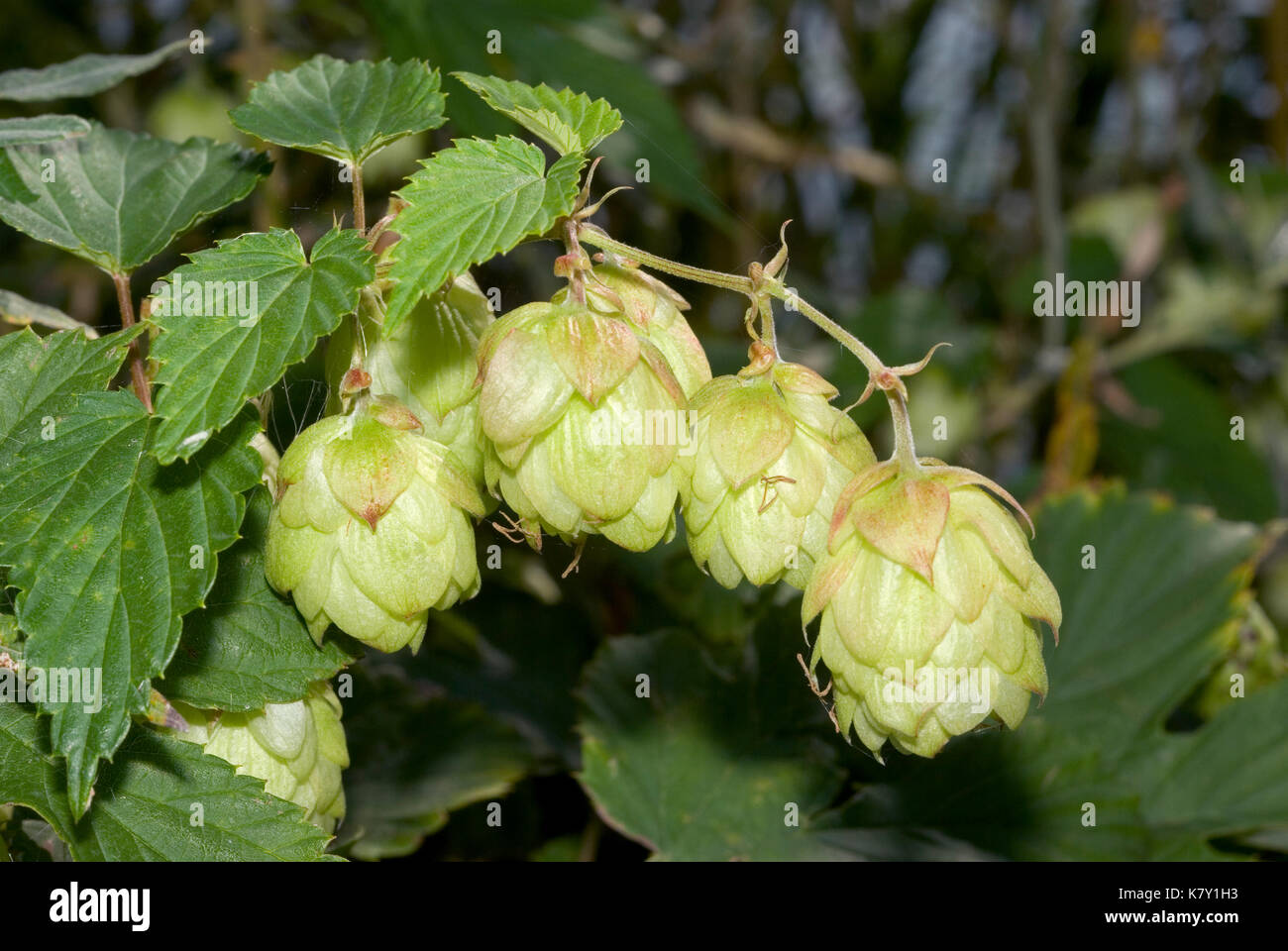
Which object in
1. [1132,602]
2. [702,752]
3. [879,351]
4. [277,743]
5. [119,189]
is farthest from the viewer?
[879,351]

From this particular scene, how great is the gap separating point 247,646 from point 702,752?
0.51 metres

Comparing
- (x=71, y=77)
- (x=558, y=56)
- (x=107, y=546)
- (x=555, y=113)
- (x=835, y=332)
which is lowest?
(x=107, y=546)

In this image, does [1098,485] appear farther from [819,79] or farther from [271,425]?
[819,79]

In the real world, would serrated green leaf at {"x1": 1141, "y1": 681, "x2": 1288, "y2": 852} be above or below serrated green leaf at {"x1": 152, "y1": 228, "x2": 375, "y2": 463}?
below

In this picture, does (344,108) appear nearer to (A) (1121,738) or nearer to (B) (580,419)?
(B) (580,419)

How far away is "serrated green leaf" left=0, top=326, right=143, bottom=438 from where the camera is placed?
0.64m

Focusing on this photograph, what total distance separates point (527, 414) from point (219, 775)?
0.29 meters

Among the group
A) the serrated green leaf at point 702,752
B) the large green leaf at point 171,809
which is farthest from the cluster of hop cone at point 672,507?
the serrated green leaf at point 702,752

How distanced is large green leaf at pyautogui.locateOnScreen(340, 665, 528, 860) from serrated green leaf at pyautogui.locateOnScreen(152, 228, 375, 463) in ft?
1.79

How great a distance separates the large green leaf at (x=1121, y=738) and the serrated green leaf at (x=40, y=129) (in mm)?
818

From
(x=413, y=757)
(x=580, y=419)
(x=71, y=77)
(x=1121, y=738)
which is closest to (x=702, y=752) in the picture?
(x=413, y=757)

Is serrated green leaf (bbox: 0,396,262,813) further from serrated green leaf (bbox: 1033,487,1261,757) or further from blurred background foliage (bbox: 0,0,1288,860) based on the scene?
serrated green leaf (bbox: 1033,487,1261,757)

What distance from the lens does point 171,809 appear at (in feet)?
2.12

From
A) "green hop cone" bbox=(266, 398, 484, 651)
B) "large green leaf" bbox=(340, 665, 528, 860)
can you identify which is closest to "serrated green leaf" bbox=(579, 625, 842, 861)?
"large green leaf" bbox=(340, 665, 528, 860)
